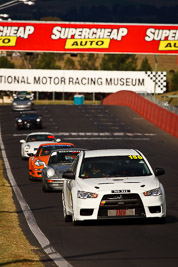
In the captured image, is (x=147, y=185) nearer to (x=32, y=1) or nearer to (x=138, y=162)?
(x=138, y=162)

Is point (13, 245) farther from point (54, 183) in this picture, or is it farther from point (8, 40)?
point (8, 40)

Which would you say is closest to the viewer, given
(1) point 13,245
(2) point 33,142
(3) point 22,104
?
(1) point 13,245

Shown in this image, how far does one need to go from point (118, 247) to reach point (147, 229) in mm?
2014

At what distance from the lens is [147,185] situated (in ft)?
46.2

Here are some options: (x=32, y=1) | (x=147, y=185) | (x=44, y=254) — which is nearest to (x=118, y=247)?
(x=44, y=254)

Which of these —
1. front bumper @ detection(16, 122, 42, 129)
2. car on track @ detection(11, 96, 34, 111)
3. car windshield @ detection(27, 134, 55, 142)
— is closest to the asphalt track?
car windshield @ detection(27, 134, 55, 142)

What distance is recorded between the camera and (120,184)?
14086 mm

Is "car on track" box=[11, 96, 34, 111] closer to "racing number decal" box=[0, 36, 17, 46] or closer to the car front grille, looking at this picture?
"racing number decal" box=[0, 36, 17, 46]

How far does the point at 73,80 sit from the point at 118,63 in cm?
3861

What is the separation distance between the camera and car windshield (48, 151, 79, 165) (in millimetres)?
22281

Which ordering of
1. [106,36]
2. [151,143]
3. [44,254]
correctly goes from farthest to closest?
[106,36] → [151,143] → [44,254]

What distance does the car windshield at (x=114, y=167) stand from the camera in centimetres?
1483

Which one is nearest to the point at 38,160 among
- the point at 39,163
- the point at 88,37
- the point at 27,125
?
the point at 39,163

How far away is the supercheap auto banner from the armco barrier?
646cm
